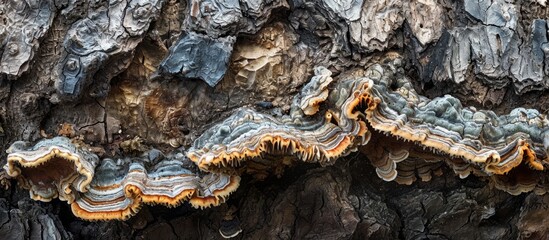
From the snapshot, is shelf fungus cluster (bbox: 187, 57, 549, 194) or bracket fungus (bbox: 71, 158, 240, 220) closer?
shelf fungus cluster (bbox: 187, 57, 549, 194)

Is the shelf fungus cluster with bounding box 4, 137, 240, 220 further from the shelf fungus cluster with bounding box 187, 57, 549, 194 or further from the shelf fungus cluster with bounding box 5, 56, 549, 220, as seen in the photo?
the shelf fungus cluster with bounding box 187, 57, 549, 194

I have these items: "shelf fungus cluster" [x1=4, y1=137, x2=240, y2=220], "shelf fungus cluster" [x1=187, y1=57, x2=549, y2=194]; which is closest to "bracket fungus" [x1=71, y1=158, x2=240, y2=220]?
"shelf fungus cluster" [x1=4, y1=137, x2=240, y2=220]

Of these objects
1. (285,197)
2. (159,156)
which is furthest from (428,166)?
(159,156)

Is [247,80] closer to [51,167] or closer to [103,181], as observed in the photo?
[103,181]

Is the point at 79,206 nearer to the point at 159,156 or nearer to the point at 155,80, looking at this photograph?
the point at 159,156

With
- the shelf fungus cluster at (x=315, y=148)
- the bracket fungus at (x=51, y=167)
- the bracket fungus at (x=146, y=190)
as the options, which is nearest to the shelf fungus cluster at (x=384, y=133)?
the shelf fungus cluster at (x=315, y=148)

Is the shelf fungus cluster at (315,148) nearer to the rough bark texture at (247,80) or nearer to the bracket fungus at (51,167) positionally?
the bracket fungus at (51,167)

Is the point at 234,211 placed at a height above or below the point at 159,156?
below
